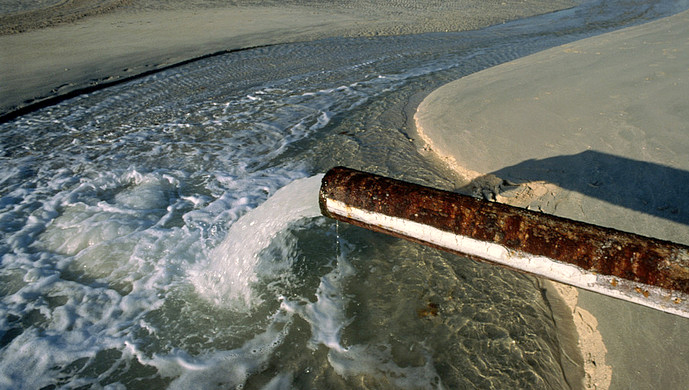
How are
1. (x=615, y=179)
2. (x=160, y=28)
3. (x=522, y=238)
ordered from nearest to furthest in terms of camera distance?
(x=522, y=238) < (x=615, y=179) < (x=160, y=28)

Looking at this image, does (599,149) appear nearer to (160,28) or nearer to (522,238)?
(522,238)

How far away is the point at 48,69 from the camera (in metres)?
7.67

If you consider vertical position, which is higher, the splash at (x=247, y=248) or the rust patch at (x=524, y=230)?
the rust patch at (x=524, y=230)

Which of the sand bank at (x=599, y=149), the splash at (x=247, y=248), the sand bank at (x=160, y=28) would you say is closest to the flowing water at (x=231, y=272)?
the splash at (x=247, y=248)

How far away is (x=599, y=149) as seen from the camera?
3.56 metres

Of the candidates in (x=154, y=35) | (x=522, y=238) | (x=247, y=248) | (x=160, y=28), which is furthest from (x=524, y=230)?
(x=160, y=28)

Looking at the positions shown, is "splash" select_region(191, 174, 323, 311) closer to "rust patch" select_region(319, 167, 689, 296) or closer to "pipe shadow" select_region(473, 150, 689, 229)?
"rust patch" select_region(319, 167, 689, 296)

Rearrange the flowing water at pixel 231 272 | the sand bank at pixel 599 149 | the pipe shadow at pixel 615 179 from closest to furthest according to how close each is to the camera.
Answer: the sand bank at pixel 599 149 → the flowing water at pixel 231 272 → the pipe shadow at pixel 615 179

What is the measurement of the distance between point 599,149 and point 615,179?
0.50 metres

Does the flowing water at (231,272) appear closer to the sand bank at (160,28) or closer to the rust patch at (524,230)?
the rust patch at (524,230)

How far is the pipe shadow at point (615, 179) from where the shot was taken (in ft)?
9.25

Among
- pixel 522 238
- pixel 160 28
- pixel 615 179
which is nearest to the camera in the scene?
pixel 522 238

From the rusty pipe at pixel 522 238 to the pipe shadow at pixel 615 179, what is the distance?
1769 mm

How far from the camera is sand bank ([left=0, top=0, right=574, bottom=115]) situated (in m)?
7.57
